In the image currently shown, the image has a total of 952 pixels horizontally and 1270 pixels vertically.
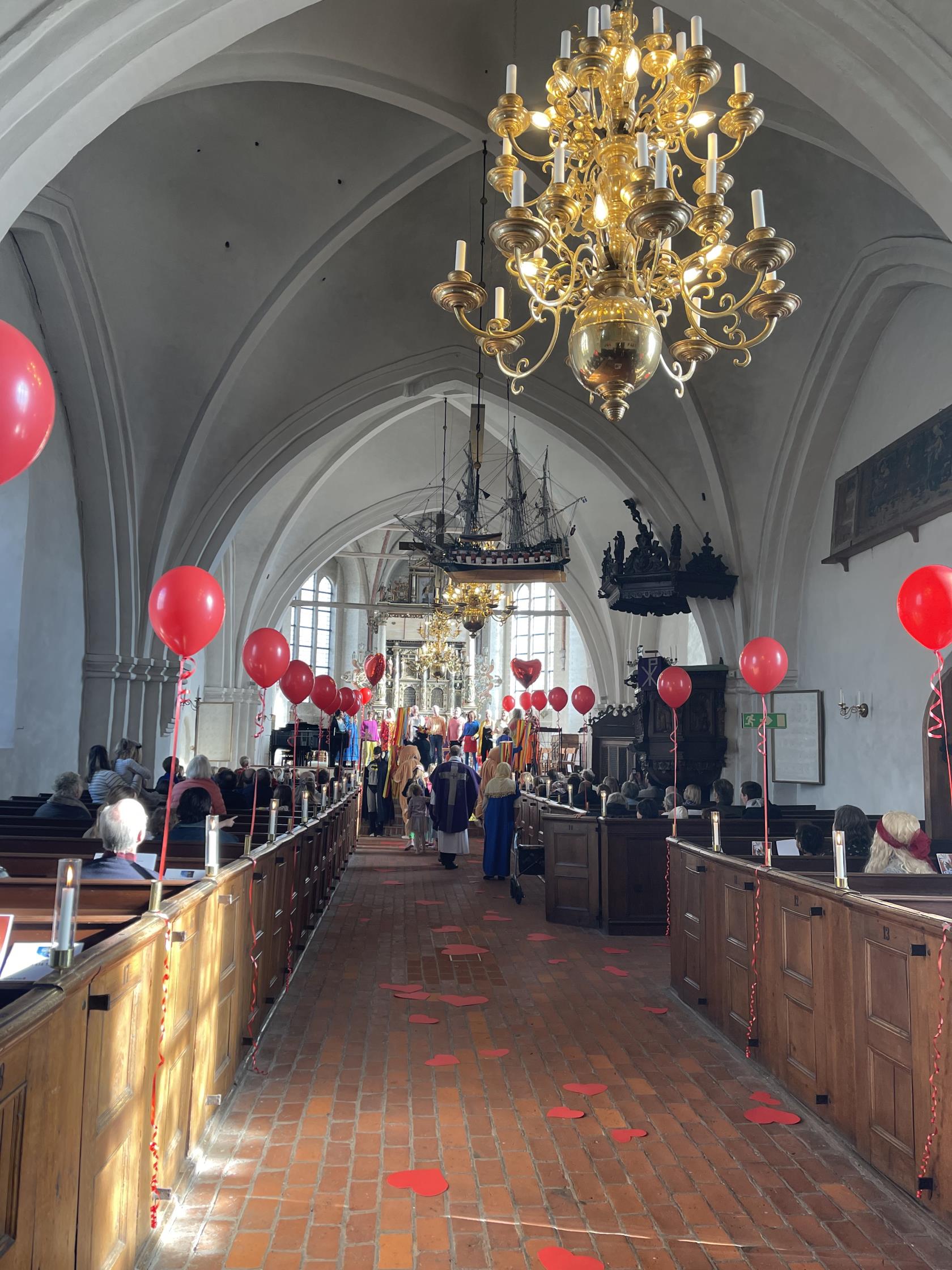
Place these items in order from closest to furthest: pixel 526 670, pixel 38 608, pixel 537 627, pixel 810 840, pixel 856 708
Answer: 1. pixel 810 840
2. pixel 856 708
3. pixel 38 608
4. pixel 526 670
5. pixel 537 627

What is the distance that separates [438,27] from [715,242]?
5.27 meters

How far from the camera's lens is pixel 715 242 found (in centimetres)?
436

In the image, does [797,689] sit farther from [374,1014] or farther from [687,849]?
[374,1014]

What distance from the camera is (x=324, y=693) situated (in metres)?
10.8

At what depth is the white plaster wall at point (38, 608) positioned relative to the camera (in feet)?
29.2

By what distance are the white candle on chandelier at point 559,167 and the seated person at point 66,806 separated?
4.75 meters

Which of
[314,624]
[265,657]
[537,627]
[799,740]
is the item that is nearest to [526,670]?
[799,740]

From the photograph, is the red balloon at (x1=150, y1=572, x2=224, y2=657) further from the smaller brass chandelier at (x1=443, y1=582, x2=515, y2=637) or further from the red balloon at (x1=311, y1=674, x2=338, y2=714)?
the smaller brass chandelier at (x1=443, y1=582, x2=515, y2=637)

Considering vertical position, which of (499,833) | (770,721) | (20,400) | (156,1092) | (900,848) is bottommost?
(499,833)

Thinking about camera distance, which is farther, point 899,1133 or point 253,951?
point 253,951

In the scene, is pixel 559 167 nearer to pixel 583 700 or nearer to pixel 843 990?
pixel 843 990

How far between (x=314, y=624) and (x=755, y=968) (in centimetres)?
2443

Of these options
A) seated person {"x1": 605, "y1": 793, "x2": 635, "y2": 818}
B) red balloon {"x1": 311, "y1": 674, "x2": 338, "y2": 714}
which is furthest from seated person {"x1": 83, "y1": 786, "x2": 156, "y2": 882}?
red balloon {"x1": 311, "y1": 674, "x2": 338, "y2": 714}

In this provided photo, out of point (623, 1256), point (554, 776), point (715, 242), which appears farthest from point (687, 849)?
point (554, 776)
